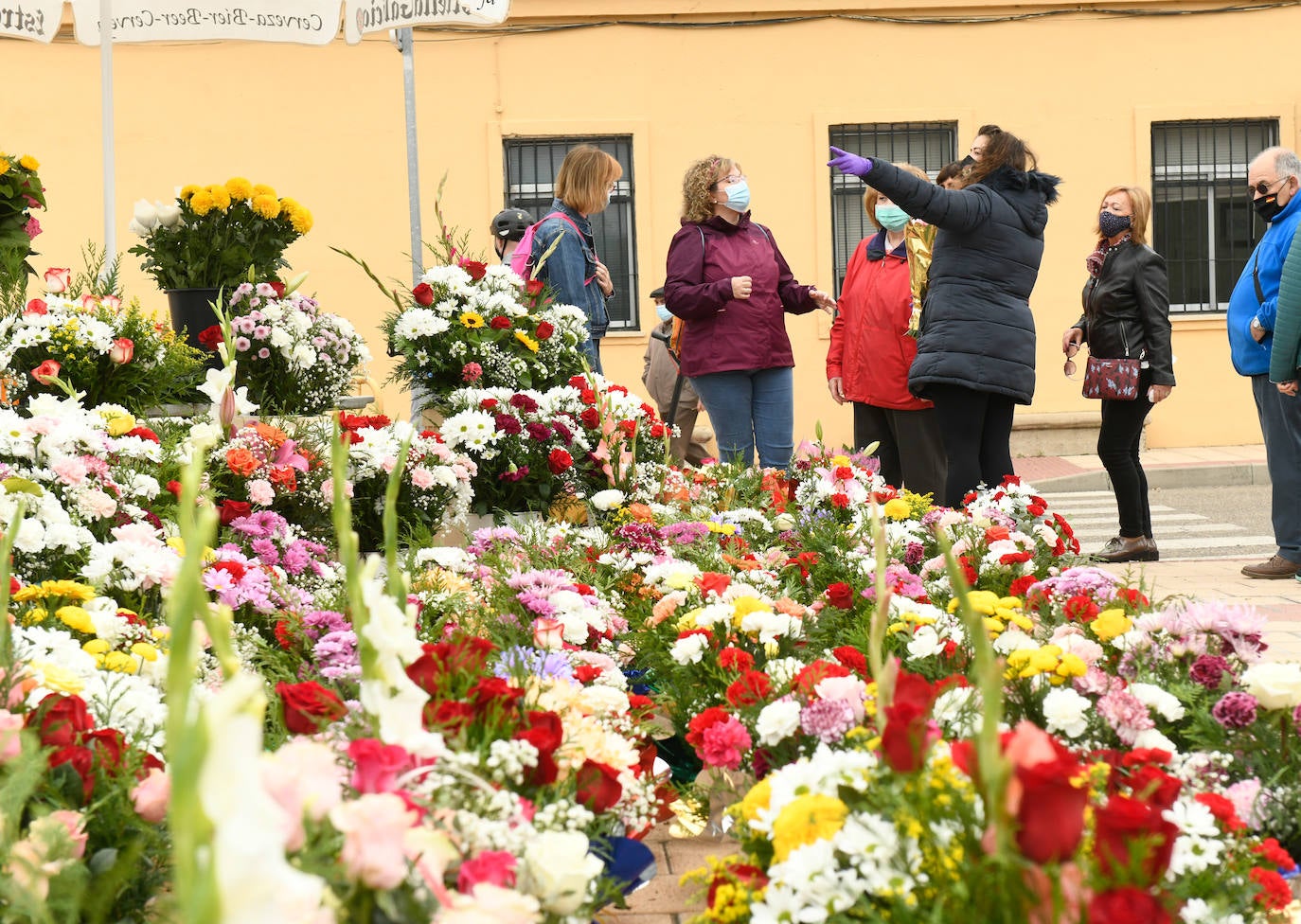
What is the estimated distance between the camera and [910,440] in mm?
5949

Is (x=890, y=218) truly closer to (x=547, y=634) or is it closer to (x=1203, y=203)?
(x=547, y=634)

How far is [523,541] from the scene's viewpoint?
3.65 meters

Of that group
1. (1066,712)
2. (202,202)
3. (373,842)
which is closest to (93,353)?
(202,202)

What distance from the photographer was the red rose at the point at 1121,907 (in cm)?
112

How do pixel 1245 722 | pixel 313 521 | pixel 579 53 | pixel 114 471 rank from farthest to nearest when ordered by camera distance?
1. pixel 579 53
2. pixel 313 521
3. pixel 114 471
4. pixel 1245 722

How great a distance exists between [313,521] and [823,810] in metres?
2.59

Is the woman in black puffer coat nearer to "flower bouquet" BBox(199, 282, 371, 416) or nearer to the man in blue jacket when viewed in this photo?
the man in blue jacket

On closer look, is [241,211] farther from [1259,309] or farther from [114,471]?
[1259,309]

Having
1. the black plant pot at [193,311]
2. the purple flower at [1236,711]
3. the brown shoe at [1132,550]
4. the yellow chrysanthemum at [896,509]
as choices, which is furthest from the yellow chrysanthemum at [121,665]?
the brown shoe at [1132,550]

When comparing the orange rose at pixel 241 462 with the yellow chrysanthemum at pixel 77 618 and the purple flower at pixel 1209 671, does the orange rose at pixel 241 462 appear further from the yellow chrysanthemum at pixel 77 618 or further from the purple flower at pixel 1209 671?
the purple flower at pixel 1209 671

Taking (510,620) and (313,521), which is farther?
(313,521)

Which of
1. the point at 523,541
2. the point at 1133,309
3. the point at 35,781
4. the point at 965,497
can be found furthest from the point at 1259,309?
the point at 35,781

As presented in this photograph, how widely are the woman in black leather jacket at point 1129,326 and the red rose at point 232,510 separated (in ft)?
12.9

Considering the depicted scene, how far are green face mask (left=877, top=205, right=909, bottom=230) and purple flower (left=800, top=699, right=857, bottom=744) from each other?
430 cm
